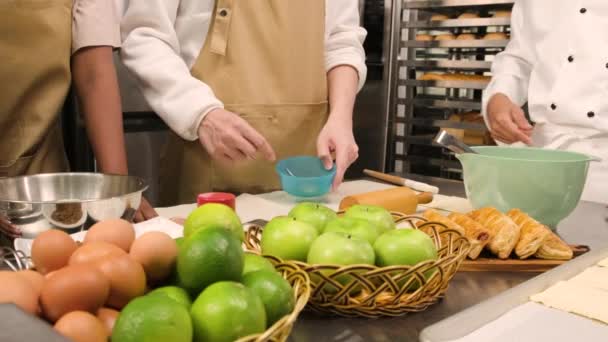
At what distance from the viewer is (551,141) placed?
203 centimetres

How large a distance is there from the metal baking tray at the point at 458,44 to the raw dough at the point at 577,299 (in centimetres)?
235

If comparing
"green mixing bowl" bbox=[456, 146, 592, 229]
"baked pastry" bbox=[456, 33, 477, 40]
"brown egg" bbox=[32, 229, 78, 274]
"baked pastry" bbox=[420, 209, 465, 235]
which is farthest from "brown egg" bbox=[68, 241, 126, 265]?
"baked pastry" bbox=[456, 33, 477, 40]

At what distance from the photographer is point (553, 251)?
1.02m

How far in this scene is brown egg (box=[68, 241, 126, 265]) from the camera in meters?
0.60

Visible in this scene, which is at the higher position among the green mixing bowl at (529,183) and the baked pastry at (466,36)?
the baked pastry at (466,36)

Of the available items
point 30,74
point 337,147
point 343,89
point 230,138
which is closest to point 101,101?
point 30,74

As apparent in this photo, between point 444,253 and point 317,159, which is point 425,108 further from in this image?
point 444,253

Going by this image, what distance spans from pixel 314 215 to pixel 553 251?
442 mm

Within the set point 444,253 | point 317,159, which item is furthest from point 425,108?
point 444,253

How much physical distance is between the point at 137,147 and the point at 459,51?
6.81ft

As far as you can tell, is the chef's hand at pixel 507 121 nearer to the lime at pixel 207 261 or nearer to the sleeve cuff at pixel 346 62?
the sleeve cuff at pixel 346 62

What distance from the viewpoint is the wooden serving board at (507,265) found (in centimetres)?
99

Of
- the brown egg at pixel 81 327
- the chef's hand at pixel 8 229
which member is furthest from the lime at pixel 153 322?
the chef's hand at pixel 8 229

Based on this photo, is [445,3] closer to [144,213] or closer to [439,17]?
[439,17]
